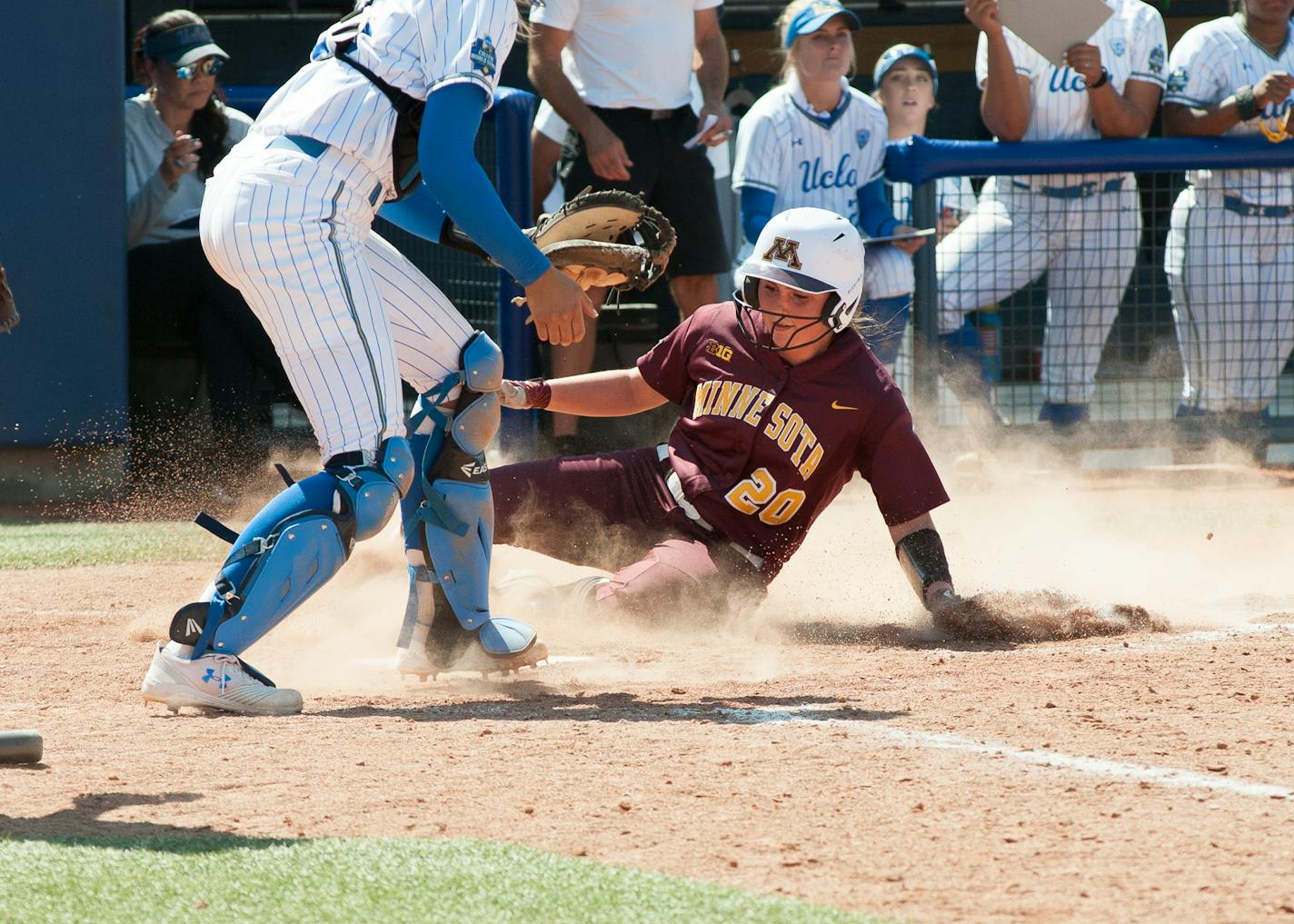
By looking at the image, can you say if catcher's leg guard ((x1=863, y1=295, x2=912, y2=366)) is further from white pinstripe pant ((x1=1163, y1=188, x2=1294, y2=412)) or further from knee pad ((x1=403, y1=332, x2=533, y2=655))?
knee pad ((x1=403, y1=332, x2=533, y2=655))

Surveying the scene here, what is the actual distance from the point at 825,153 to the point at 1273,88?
2127 millimetres

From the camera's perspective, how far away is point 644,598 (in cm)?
472

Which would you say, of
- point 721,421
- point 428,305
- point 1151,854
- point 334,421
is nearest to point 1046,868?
point 1151,854

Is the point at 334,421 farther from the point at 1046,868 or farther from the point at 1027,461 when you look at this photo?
the point at 1027,461

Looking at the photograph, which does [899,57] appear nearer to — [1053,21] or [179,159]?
[1053,21]

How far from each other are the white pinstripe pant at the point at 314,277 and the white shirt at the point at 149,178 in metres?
4.23

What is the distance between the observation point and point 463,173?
11.4ft

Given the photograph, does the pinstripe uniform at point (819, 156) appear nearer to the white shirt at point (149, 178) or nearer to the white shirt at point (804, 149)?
the white shirt at point (804, 149)

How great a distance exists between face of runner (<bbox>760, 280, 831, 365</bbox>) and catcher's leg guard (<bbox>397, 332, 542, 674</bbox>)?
1.05m

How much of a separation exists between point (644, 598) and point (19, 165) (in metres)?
4.27

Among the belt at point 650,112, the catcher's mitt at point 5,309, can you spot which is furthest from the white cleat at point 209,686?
the belt at point 650,112

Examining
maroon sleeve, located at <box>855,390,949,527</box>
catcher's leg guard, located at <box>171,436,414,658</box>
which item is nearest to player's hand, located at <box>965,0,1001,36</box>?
maroon sleeve, located at <box>855,390,949,527</box>

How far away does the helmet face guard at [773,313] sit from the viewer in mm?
4676

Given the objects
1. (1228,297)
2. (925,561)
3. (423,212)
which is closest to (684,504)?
(925,561)
